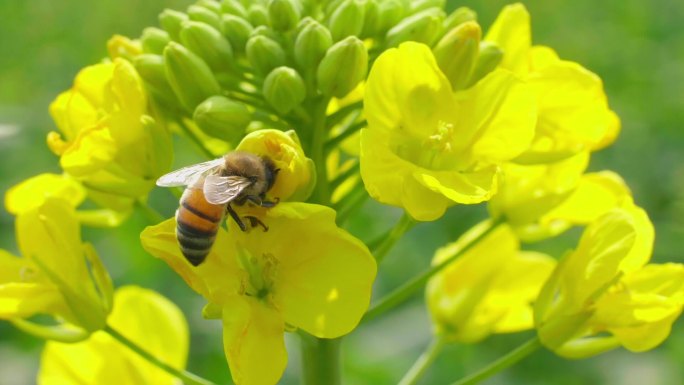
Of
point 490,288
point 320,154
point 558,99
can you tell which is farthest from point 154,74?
point 490,288

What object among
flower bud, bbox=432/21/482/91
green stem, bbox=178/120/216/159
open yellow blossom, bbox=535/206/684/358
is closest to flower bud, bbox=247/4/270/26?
green stem, bbox=178/120/216/159

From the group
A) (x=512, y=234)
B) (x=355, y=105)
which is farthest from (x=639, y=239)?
(x=355, y=105)

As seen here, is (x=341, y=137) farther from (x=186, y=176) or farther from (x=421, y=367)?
(x=421, y=367)

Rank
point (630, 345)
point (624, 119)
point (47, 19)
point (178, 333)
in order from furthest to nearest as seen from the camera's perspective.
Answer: point (47, 19)
point (624, 119)
point (178, 333)
point (630, 345)

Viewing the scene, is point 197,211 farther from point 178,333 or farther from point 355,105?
point 178,333

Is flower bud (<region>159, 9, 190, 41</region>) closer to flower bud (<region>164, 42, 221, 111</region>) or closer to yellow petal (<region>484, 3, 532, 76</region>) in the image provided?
flower bud (<region>164, 42, 221, 111</region>)

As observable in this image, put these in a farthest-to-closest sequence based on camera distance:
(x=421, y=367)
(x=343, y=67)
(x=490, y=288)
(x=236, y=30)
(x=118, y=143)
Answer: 1. (x=490, y=288)
2. (x=421, y=367)
3. (x=236, y=30)
4. (x=118, y=143)
5. (x=343, y=67)
